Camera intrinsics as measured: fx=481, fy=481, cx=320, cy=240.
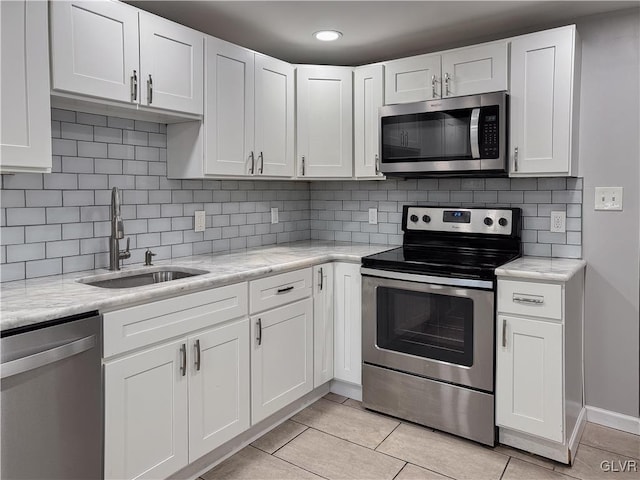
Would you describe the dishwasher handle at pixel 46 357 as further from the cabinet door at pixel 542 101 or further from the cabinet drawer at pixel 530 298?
the cabinet door at pixel 542 101

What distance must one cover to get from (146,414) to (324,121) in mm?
2044

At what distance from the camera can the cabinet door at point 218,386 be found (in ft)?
6.77

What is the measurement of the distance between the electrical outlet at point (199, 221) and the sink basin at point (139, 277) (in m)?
0.43

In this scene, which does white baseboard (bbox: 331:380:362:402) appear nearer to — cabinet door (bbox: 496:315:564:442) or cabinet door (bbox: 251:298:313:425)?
cabinet door (bbox: 251:298:313:425)

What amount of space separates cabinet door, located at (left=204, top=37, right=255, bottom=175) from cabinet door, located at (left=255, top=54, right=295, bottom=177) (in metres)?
0.07

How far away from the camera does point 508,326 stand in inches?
92.1

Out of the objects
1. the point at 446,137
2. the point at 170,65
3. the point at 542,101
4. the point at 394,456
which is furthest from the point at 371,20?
the point at 394,456

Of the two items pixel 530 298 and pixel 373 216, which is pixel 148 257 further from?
pixel 530 298

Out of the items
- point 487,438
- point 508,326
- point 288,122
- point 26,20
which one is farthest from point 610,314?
point 26,20

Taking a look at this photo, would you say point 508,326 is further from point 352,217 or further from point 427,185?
point 352,217

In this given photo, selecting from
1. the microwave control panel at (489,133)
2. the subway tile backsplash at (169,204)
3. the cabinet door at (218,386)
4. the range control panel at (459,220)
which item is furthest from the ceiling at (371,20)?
the cabinet door at (218,386)

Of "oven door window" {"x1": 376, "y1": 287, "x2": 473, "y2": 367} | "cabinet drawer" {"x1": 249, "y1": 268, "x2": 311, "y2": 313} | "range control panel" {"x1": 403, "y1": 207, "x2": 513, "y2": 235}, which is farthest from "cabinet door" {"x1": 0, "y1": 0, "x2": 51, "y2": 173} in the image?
"range control panel" {"x1": 403, "y1": 207, "x2": 513, "y2": 235}

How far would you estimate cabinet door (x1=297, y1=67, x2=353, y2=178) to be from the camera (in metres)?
3.09

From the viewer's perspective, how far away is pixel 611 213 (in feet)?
8.50
